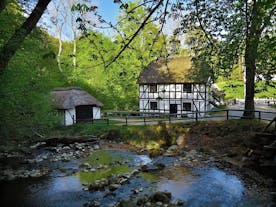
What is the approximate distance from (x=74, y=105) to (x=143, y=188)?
15.6 meters

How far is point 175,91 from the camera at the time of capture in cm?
2744

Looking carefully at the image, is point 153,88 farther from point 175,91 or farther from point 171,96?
point 175,91

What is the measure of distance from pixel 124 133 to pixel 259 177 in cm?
1065

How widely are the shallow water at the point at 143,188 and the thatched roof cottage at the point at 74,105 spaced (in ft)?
36.4

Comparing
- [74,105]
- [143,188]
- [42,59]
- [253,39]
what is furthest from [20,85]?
[74,105]

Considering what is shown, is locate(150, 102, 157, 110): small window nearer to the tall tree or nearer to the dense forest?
the dense forest

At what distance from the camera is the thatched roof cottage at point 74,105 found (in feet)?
79.0

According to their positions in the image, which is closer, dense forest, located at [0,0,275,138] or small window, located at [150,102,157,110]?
dense forest, located at [0,0,275,138]

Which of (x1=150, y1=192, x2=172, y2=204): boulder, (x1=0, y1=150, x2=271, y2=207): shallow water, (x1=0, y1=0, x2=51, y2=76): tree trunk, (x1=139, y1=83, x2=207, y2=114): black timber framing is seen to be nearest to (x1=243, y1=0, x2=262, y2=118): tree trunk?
(x1=0, y1=0, x2=51, y2=76): tree trunk

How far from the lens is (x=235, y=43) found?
6406 millimetres

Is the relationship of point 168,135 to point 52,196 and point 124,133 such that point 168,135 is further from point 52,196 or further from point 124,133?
point 52,196

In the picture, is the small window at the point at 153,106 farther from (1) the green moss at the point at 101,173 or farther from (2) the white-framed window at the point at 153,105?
(1) the green moss at the point at 101,173

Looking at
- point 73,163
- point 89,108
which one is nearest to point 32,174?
point 73,163

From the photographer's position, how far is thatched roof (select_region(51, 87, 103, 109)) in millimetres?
24152
